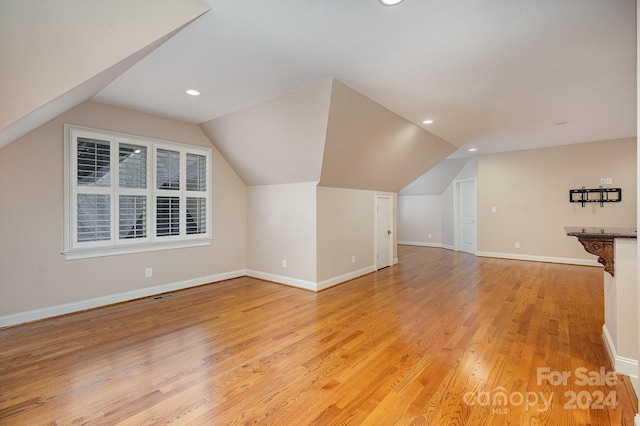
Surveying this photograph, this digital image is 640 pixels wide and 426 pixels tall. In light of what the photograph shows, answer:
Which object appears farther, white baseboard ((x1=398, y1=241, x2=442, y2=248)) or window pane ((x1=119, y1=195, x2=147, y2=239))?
white baseboard ((x1=398, y1=241, x2=442, y2=248))

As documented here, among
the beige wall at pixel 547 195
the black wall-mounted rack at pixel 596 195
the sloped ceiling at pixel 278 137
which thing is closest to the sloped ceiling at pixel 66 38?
the sloped ceiling at pixel 278 137

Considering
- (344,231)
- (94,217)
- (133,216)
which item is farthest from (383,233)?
(94,217)

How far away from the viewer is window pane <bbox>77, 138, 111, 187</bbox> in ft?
11.8

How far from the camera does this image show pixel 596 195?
587 centimetres

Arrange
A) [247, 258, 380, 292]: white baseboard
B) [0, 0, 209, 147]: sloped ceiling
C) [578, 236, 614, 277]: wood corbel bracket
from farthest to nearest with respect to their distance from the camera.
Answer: [247, 258, 380, 292]: white baseboard, [578, 236, 614, 277]: wood corbel bracket, [0, 0, 209, 147]: sloped ceiling

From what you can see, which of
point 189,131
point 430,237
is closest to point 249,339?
point 189,131

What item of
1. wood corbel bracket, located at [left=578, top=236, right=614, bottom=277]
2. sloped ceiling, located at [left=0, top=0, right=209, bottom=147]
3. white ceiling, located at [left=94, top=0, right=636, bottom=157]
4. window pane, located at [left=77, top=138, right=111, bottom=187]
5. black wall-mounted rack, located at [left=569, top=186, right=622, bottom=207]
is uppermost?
white ceiling, located at [left=94, top=0, right=636, bottom=157]

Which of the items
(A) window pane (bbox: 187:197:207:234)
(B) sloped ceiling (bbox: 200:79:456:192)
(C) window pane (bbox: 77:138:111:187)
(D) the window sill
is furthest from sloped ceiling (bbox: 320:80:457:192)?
(C) window pane (bbox: 77:138:111:187)

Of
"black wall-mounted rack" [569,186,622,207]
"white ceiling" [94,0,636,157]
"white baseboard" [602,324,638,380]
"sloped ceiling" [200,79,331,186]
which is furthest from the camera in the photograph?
"black wall-mounted rack" [569,186,622,207]

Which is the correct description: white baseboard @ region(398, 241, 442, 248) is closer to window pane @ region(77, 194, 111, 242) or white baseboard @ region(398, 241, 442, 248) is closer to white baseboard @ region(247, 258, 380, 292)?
white baseboard @ region(247, 258, 380, 292)

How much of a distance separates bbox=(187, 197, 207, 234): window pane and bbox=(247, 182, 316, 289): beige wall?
842 mm

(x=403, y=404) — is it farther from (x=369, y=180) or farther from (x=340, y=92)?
(x=369, y=180)

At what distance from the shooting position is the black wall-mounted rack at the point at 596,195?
18.6 ft

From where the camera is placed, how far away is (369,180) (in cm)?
537
